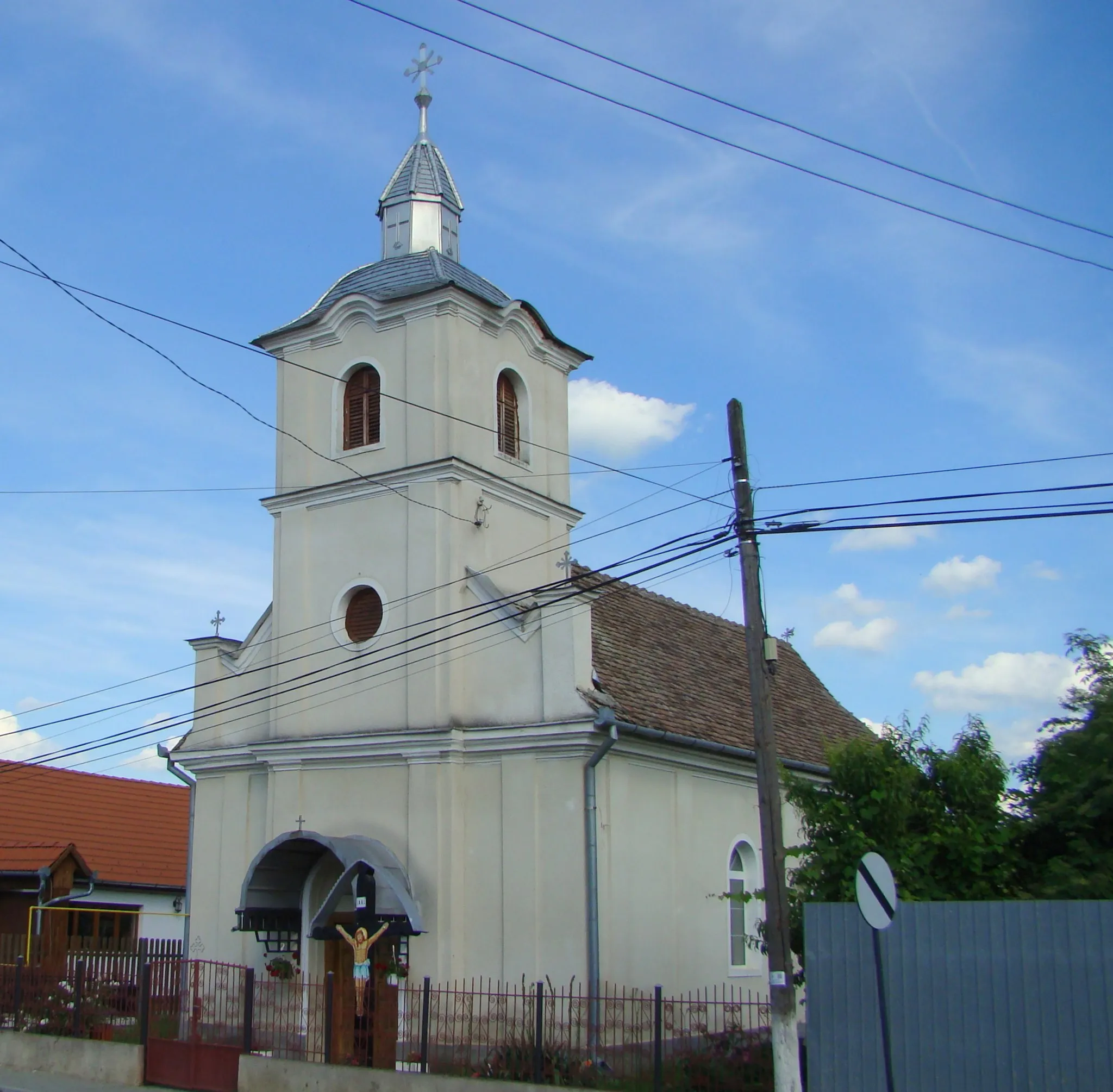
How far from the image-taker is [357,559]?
20.7 metres

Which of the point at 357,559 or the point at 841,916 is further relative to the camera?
the point at 357,559

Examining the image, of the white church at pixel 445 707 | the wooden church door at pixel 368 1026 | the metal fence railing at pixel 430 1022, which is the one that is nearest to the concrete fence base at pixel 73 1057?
the metal fence railing at pixel 430 1022

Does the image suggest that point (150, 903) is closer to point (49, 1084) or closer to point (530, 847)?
point (49, 1084)

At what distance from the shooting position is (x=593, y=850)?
1778 centimetres

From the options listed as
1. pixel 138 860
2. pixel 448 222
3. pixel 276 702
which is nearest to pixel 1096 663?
pixel 276 702

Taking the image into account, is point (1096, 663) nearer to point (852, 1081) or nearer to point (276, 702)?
point (852, 1081)

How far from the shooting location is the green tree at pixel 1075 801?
44.3 feet

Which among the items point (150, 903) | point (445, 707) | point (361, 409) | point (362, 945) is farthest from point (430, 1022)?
point (150, 903)

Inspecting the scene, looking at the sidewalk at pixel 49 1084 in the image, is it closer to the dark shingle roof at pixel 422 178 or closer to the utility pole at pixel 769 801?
the utility pole at pixel 769 801

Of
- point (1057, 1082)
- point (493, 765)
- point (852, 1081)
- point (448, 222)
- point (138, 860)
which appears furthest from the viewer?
point (138, 860)

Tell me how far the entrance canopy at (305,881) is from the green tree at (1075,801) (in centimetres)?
804

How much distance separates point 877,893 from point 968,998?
76.1 inches

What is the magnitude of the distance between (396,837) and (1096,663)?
32.3 feet

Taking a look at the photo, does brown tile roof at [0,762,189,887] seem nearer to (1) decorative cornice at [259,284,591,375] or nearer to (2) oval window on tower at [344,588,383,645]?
(2) oval window on tower at [344,588,383,645]
